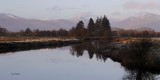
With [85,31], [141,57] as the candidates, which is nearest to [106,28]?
[85,31]

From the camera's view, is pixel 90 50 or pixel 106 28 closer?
pixel 90 50

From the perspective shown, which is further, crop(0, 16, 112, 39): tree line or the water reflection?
crop(0, 16, 112, 39): tree line

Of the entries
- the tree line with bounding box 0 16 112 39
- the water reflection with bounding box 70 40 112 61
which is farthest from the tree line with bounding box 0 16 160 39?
the water reflection with bounding box 70 40 112 61

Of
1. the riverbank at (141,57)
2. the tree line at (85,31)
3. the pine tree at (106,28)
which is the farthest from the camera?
the pine tree at (106,28)

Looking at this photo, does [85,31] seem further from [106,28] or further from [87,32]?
[106,28]

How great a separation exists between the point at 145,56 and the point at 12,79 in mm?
15260

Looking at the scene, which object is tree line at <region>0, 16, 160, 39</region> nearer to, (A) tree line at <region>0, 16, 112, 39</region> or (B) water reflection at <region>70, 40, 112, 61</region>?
(A) tree line at <region>0, 16, 112, 39</region>

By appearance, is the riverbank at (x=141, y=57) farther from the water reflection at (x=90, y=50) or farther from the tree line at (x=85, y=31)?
the tree line at (x=85, y=31)

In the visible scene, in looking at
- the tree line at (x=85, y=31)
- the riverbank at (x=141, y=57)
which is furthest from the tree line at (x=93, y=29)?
the riverbank at (x=141, y=57)

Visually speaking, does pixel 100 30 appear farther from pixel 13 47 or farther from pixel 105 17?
pixel 13 47

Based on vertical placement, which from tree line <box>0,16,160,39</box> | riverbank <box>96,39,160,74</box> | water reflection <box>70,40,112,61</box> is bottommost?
water reflection <box>70,40,112,61</box>

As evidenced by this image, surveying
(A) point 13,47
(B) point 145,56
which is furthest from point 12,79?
(A) point 13,47

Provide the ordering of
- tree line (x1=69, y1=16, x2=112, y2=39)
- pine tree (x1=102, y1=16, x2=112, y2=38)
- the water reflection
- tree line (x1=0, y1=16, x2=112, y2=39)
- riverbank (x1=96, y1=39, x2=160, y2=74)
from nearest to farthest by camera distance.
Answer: riverbank (x1=96, y1=39, x2=160, y2=74)
the water reflection
tree line (x1=69, y1=16, x2=112, y2=39)
tree line (x1=0, y1=16, x2=112, y2=39)
pine tree (x1=102, y1=16, x2=112, y2=38)

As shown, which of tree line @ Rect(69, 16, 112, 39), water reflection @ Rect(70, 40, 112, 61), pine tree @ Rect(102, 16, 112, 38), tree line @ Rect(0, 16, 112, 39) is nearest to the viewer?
water reflection @ Rect(70, 40, 112, 61)
